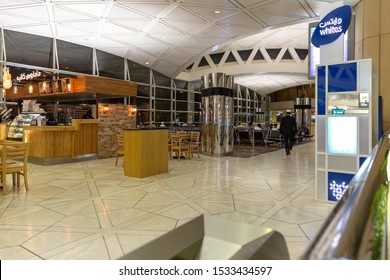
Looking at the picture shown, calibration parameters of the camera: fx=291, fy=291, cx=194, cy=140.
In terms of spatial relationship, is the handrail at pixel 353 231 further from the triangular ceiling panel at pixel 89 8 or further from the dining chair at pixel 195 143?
the triangular ceiling panel at pixel 89 8

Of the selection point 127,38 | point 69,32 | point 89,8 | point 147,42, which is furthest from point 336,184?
point 69,32

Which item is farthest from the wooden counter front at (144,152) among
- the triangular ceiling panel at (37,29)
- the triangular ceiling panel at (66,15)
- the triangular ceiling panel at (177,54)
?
the triangular ceiling panel at (177,54)

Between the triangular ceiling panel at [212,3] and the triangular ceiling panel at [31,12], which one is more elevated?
the triangular ceiling panel at [212,3]

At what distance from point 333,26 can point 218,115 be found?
6266 mm

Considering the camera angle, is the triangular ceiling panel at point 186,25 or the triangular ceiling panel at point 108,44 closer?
the triangular ceiling panel at point 186,25

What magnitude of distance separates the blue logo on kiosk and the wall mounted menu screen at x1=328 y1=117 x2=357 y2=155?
132 centimetres

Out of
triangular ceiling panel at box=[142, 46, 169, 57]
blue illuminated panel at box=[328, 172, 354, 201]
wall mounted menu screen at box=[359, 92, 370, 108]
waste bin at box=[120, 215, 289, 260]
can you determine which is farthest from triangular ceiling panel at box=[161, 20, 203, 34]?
waste bin at box=[120, 215, 289, 260]

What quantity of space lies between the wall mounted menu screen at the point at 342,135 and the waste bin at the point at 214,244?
3737 mm

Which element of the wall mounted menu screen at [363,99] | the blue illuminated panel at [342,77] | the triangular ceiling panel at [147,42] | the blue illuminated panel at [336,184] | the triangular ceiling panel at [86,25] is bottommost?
the blue illuminated panel at [336,184]

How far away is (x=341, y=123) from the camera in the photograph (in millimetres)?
4289

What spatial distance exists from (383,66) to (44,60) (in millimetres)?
11859

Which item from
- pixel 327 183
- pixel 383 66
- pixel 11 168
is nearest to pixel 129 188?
pixel 11 168

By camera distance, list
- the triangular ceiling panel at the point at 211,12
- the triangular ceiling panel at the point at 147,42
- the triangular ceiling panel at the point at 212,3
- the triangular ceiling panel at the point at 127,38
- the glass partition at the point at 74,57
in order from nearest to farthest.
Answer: the triangular ceiling panel at the point at 212,3, the triangular ceiling panel at the point at 211,12, the triangular ceiling panel at the point at 127,38, the triangular ceiling panel at the point at 147,42, the glass partition at the point at 74,57

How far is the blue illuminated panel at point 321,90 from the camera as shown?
14.5ft
